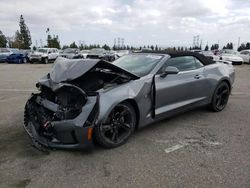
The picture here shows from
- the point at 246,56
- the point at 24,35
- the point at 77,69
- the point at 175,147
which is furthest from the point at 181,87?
the point at 24,35

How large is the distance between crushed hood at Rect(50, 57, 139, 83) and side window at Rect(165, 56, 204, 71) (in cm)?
105

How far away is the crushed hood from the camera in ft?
11.8

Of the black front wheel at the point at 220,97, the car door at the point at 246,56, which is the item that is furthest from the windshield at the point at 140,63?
the car door at the point at 246,56

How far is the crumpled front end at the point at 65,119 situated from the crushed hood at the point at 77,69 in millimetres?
224

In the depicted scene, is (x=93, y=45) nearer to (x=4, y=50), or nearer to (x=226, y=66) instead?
(x=4, y=50)

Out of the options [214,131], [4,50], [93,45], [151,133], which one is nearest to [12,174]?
[151,133]

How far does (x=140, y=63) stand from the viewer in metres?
4.60

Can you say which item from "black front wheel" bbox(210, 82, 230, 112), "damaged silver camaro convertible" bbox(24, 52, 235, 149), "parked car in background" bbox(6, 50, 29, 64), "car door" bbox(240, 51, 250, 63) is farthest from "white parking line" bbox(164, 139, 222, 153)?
"parked car in background" bbox(6, 50, 29, 64)

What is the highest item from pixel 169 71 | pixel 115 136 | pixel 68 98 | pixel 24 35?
pixel 24 35

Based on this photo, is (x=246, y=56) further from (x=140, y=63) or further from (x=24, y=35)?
(x=24, y=35)

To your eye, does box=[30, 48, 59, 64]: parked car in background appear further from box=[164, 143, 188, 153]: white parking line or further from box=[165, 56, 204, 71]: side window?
box=[164, 143, 188, 153]: white parking line

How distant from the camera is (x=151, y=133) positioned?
4191mm

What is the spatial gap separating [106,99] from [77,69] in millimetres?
699

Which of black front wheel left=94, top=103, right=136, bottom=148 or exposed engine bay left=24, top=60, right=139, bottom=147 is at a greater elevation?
exposed engine bay left=24, top=60, right=139, bottom=147
